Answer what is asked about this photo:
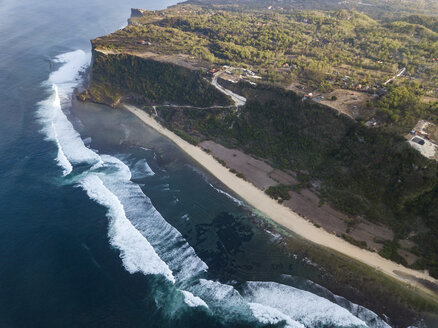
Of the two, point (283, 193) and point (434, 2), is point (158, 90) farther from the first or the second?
point (434, 2)

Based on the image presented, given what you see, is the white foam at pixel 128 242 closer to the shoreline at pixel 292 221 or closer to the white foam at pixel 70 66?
the shoreline at pixel 292 221

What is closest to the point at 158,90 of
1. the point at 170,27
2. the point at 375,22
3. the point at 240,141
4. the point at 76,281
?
the point at 240,141

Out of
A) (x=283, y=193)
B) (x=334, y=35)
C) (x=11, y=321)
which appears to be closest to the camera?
(x=11, y=321)

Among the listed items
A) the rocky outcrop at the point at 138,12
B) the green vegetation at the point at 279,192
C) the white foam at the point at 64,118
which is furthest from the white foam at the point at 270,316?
the rocky outcrop at the point at 138,12

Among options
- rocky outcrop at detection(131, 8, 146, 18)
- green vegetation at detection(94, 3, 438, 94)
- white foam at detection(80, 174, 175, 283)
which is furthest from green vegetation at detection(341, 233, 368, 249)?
rocky outcrop at detection(131, 8, 146, 18)

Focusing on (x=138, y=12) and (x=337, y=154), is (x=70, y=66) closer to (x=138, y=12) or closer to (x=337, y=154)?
(x=138, y=12)

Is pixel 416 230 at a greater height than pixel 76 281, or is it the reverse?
pixel 416 230

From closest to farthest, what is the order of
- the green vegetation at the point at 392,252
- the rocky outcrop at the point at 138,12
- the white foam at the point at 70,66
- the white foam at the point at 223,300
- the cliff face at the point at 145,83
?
the white foam at the point at 223,300 < the green vegetation at the point at 392,252 < the cliff face at the point at 145,83 < the white foam at the point at 70,66 < the rocky outcrop at the point at 138,12

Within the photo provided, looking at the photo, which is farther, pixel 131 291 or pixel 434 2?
pixel 434 2
